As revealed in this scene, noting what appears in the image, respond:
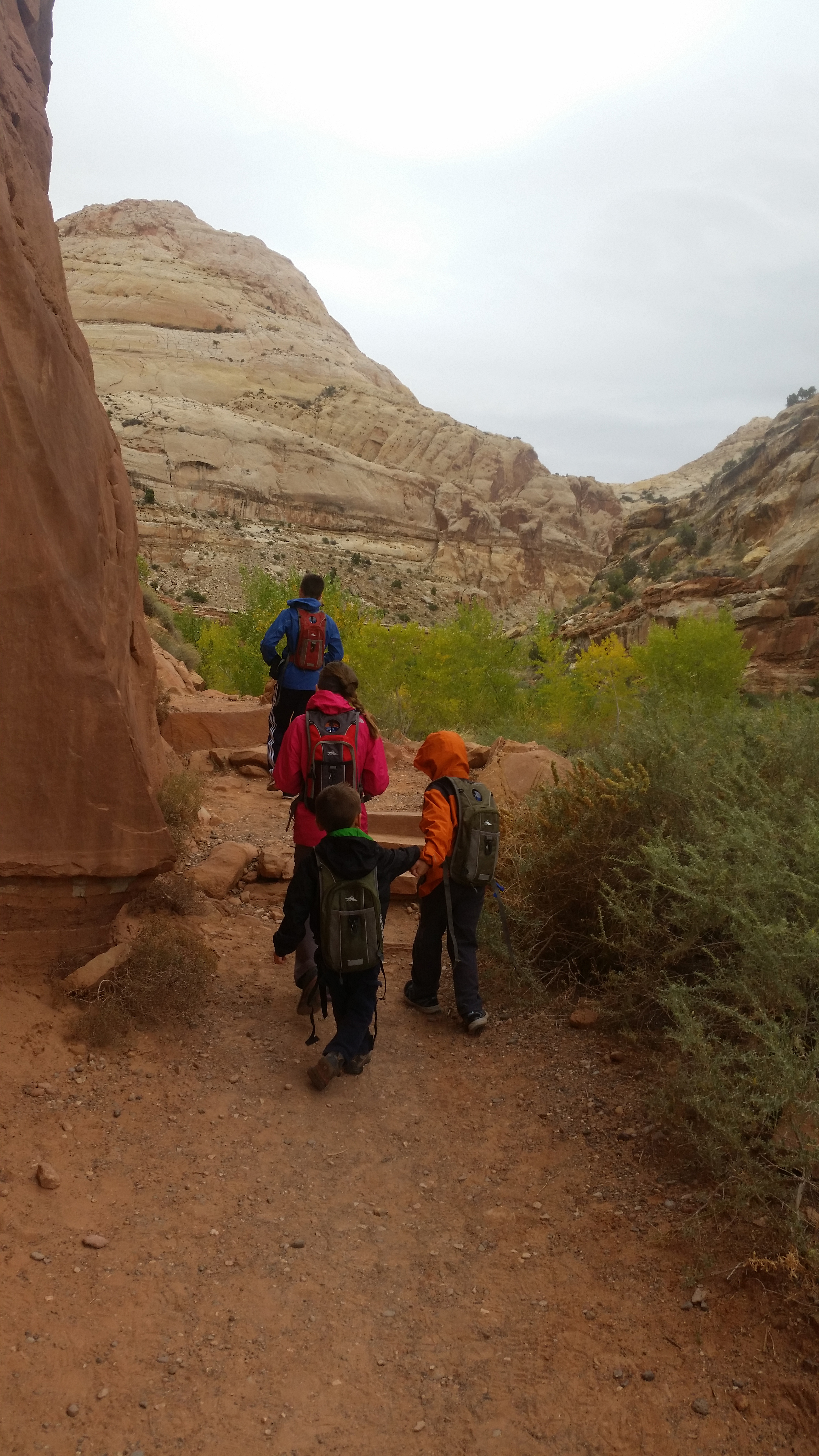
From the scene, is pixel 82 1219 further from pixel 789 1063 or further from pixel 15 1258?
pixel 789 1063

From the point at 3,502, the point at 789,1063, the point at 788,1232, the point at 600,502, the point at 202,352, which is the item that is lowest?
the point at 788,1232

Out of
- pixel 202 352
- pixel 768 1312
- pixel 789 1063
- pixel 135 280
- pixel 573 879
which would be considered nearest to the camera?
pixel 768 1312

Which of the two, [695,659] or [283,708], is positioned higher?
[283,708]

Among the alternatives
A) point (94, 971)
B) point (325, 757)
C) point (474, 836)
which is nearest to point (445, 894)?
point (474, 836)

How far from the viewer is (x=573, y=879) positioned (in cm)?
520

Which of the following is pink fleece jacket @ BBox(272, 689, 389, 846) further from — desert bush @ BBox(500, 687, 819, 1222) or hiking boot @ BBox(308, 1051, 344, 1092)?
desert bush @ BBox(500, 687, 819, 1222)

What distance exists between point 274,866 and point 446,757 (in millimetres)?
2054

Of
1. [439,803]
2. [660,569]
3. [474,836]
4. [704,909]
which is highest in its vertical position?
[660,569]

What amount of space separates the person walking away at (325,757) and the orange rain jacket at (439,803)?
0.25m

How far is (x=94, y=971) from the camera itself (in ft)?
13.3

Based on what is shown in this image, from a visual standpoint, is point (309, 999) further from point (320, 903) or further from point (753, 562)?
point (753, 562)

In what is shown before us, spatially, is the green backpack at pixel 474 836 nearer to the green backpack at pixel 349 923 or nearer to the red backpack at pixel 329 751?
the red backpack at pixel 329 751

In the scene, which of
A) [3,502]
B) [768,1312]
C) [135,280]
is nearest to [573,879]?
[768,1312]

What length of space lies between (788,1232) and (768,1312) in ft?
0.78
